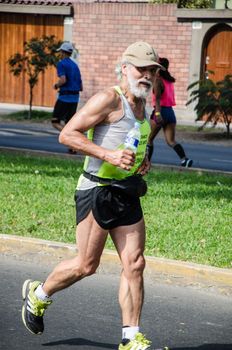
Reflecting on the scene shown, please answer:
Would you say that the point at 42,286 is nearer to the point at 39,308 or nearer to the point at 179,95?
the point at 39,308

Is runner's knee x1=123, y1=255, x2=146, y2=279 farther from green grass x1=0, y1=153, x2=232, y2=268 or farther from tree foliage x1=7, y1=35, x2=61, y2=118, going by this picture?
tree foliage x1=7, y1=35, x2=61, y2=118

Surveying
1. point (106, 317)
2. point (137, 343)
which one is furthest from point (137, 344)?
point (106, 317)

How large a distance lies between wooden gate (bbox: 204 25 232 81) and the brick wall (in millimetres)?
649

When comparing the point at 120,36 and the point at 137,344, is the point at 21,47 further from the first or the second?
the point at 137,344

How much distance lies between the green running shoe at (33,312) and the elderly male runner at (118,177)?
14.4 inches

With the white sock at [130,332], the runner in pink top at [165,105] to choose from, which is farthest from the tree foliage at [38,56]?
the white sock at [130,332]

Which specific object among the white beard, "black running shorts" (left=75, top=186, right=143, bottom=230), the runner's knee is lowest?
the runner's knee

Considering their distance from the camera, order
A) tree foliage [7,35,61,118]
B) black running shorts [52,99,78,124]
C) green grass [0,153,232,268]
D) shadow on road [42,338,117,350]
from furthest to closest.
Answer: tree foliage [7,35,61,118] < black running shorts [52,99,78,124] < green grass [0,153,232,268] < shadow on road [42,338,117,350]

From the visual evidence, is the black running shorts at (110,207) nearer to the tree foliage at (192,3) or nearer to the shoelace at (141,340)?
the shoelace at (141,340)

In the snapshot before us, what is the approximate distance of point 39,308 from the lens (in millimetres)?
6430

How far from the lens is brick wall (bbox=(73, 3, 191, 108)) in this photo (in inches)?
1124

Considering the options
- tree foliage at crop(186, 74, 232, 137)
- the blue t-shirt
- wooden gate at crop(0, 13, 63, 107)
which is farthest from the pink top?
wooden gate at crop(0, 13, 63, 107)

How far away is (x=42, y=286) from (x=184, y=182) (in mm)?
6940

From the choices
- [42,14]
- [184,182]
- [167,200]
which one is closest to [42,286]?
[167,200]
